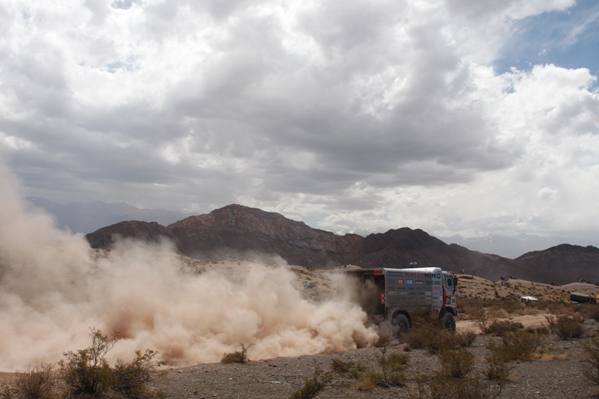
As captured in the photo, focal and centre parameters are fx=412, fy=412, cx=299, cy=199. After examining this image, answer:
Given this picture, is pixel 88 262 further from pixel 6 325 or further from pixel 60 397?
pixel 60 397

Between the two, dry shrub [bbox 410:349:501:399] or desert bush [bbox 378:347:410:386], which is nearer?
dry shrub [bbox 410:349:501:399]

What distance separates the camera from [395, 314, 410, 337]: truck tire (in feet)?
56.1

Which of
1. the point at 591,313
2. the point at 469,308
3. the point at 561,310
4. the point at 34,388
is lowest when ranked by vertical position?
the point at 469,308

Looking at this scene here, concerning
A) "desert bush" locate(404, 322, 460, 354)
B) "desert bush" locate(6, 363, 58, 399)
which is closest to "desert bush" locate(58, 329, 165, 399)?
"desert bush" locate(6, 363, 58, 399)

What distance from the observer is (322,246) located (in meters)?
131

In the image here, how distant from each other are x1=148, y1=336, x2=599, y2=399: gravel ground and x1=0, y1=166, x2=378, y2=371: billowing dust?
8.23ft

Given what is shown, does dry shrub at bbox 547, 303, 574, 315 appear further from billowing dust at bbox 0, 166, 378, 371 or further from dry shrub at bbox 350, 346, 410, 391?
dry shrub at bbox 350, 346, 410, 391

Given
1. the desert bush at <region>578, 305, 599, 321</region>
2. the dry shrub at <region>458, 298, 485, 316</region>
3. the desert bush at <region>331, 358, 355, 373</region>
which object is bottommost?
the dry shrub at <region>458, 298, 485, 316</region>

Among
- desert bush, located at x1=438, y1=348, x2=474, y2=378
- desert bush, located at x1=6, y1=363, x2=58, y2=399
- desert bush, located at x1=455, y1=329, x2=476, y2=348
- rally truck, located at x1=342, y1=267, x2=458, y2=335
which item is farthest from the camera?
rally truck, located at x1=342, y1=267, x2=458, y2=335

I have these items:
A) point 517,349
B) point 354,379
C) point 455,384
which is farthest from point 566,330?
point 455,384

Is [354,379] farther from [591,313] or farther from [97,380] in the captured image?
[591,313]

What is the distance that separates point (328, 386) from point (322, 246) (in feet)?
400

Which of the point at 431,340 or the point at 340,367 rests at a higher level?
the point at 431,340

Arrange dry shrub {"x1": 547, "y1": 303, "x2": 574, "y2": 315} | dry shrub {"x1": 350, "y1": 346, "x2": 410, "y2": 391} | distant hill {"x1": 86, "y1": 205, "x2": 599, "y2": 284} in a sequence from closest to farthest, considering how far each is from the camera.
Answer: dry shrub {"x1": 350, "y1": 346, "x2": 410, "y2": 391}
dry shrub {"x1": 547, "y1": 303, "x2": 574, "y2": 315}
distant hill {"x1": 86, "y1": 205, "x2": 599, "y2": 284}
